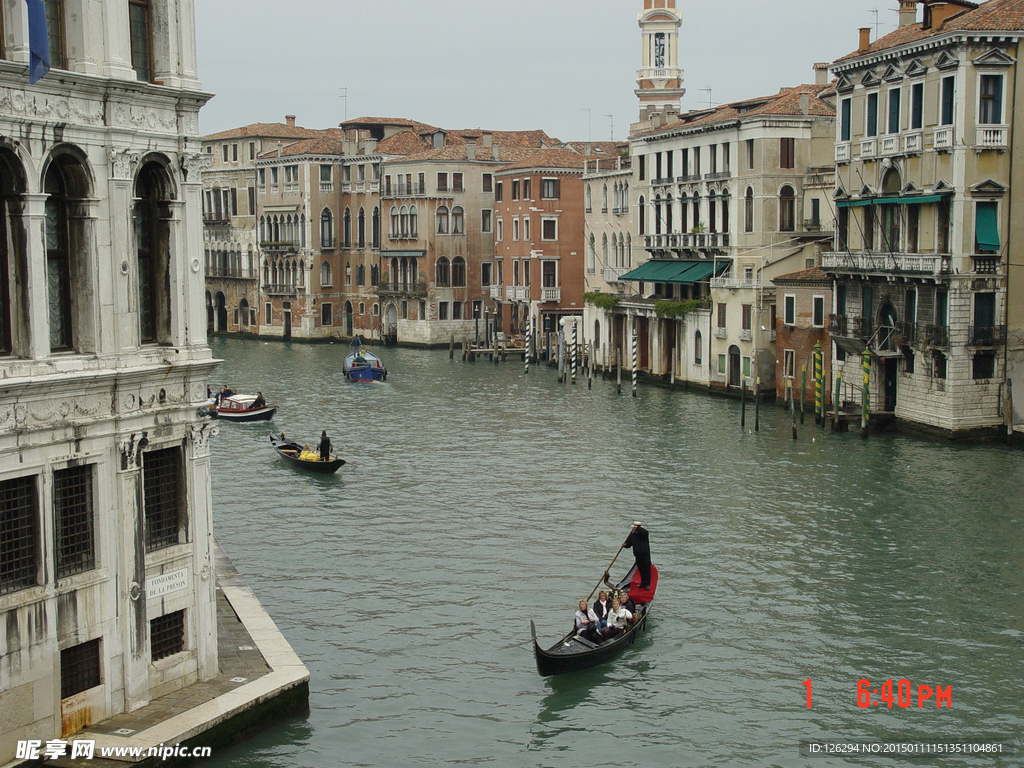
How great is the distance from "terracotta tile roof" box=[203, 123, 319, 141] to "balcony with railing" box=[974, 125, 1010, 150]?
49844 mm

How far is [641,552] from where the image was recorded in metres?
17.7

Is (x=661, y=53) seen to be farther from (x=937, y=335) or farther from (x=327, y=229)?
(x=937, y=335)

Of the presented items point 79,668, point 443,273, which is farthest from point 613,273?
point 79,668

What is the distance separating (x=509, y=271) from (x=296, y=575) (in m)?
41.7

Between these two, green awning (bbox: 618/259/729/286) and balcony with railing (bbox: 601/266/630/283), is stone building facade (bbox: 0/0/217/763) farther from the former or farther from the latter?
balcony with railing (bbox: 601/266/630/283)

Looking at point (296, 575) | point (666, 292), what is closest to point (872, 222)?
point (666, 292)

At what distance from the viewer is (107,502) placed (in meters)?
11.9

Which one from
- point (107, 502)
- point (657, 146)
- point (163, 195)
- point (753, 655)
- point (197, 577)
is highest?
point (657, 146)

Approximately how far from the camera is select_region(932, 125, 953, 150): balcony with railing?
30734 millimetres

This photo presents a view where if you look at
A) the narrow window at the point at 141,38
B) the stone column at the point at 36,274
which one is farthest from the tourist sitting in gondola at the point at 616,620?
the narrow window at the point at 141,38

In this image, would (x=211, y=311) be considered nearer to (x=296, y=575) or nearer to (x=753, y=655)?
(x=296, y=575)

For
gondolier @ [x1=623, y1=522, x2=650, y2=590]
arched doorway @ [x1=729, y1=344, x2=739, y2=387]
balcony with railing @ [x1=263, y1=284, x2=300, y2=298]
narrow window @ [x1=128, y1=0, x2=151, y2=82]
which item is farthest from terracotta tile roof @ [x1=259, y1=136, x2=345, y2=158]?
narrow window @ [x1=128, y1=0, x2=151, y2=82]

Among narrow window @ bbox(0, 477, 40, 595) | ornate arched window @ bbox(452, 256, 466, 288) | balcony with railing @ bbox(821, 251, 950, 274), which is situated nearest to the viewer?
narrow window @ bbox(0, 477, 40, 595)
